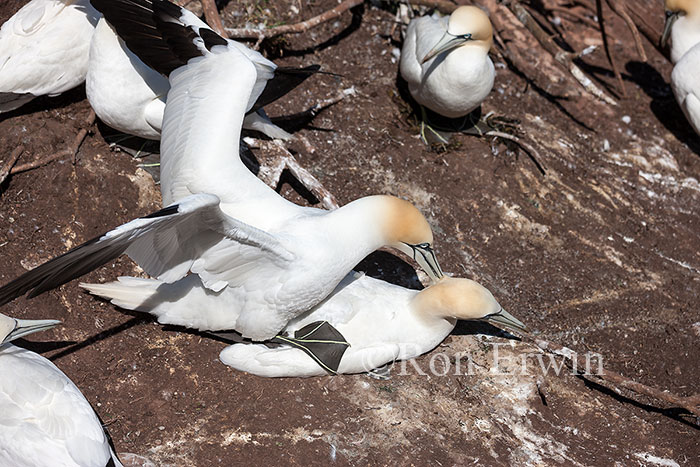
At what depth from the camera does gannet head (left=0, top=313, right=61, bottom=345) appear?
3775mm

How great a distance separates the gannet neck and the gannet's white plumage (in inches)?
87.8

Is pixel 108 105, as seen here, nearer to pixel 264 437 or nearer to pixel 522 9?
pixel 264 437

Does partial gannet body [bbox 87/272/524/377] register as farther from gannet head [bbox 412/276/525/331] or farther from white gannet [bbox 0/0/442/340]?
white gannet [bbox 0/0/442/340]

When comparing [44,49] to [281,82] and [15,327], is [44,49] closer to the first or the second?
[281,82]

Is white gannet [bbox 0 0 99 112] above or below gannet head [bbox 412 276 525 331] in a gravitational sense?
above

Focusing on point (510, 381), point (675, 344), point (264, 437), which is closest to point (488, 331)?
point (510, 381)

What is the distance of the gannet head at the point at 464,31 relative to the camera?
6.14m

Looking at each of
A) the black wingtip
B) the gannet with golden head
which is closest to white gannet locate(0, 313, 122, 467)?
the gannet with golden head

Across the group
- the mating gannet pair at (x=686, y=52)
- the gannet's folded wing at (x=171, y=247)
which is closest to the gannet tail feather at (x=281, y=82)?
the gannet's folded wing at (x=171, y=247)

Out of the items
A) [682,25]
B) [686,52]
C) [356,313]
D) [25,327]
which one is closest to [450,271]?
[356,313]

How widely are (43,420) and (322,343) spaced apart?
152cm

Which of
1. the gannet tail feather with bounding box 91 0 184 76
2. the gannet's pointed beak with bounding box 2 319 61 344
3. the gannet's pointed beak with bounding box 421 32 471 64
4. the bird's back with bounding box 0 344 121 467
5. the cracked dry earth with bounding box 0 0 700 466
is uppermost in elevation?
the gannet tail feather with bounding box 91 0 184 76

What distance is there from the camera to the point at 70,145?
531 centimetres

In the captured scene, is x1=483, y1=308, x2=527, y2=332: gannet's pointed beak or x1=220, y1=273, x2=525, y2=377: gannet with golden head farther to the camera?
x1=483, y1=308, x2=527, y2=332: gannet's pointed beak
